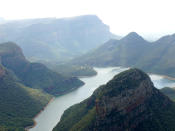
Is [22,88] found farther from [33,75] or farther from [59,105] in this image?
[33,75]

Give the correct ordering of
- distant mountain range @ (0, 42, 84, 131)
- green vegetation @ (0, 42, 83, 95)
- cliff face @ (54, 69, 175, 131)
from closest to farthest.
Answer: cliff face @ (54, 69, 175, 131), distant mountain range @ (0, 42, 84, 131), green vegetation @ (0, 42, 83, 95)

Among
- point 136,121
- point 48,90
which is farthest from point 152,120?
point 48,90

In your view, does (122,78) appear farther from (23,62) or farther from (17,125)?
(23,62)

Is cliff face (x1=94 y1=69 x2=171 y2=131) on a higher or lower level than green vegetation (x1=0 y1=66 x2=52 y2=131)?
higher

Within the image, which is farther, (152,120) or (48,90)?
(48,90)

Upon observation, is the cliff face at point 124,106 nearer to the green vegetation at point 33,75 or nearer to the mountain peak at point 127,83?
the mountain peak at point 127,83

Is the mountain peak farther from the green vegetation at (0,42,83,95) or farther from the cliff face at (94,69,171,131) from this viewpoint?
the green vegetation at (0,42,83,95)

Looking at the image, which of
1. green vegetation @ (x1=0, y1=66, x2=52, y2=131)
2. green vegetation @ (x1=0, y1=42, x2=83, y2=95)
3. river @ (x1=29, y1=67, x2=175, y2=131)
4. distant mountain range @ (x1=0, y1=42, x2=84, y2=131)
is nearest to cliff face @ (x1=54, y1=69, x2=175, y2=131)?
river @ (x1=29, y1=67, x2=175, y2=131)
